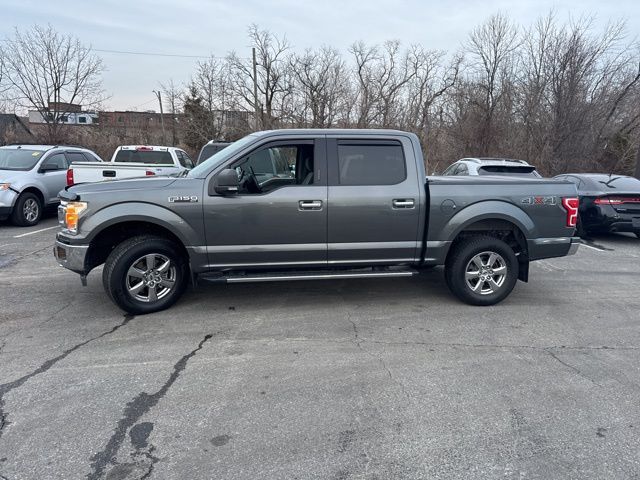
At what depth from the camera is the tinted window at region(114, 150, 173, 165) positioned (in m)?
12.3

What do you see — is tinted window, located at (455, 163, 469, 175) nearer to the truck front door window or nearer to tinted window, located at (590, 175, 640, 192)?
tinted window, located at (590, 175, 640, 192)

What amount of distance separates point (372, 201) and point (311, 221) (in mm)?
717

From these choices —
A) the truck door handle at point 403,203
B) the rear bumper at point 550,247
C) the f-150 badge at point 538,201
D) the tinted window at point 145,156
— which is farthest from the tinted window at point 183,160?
the rear bumper at point 550,247

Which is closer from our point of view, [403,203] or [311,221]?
[311,221]

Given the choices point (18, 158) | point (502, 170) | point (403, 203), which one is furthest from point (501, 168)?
point (18, 158)

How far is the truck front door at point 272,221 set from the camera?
486 cm

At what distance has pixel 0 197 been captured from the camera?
9.91 m

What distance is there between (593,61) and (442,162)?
8211mm

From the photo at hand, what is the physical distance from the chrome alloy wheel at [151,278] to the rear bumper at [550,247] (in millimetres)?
4153

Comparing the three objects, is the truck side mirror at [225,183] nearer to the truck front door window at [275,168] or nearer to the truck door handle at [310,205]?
the truck front door window at [275,168]

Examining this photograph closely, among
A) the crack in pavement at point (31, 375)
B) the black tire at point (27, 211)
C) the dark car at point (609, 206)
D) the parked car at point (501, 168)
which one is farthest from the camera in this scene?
the black tire at point (27, 211)

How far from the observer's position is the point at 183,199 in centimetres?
478

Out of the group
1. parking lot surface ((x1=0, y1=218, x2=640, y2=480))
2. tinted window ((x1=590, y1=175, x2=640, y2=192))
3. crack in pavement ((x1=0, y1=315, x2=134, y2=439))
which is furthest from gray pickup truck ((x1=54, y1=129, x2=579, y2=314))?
tinted window ((x1=590, y1=175, x2=640, y2=192))

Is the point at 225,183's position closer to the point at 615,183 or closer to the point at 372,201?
the point at 372,201
